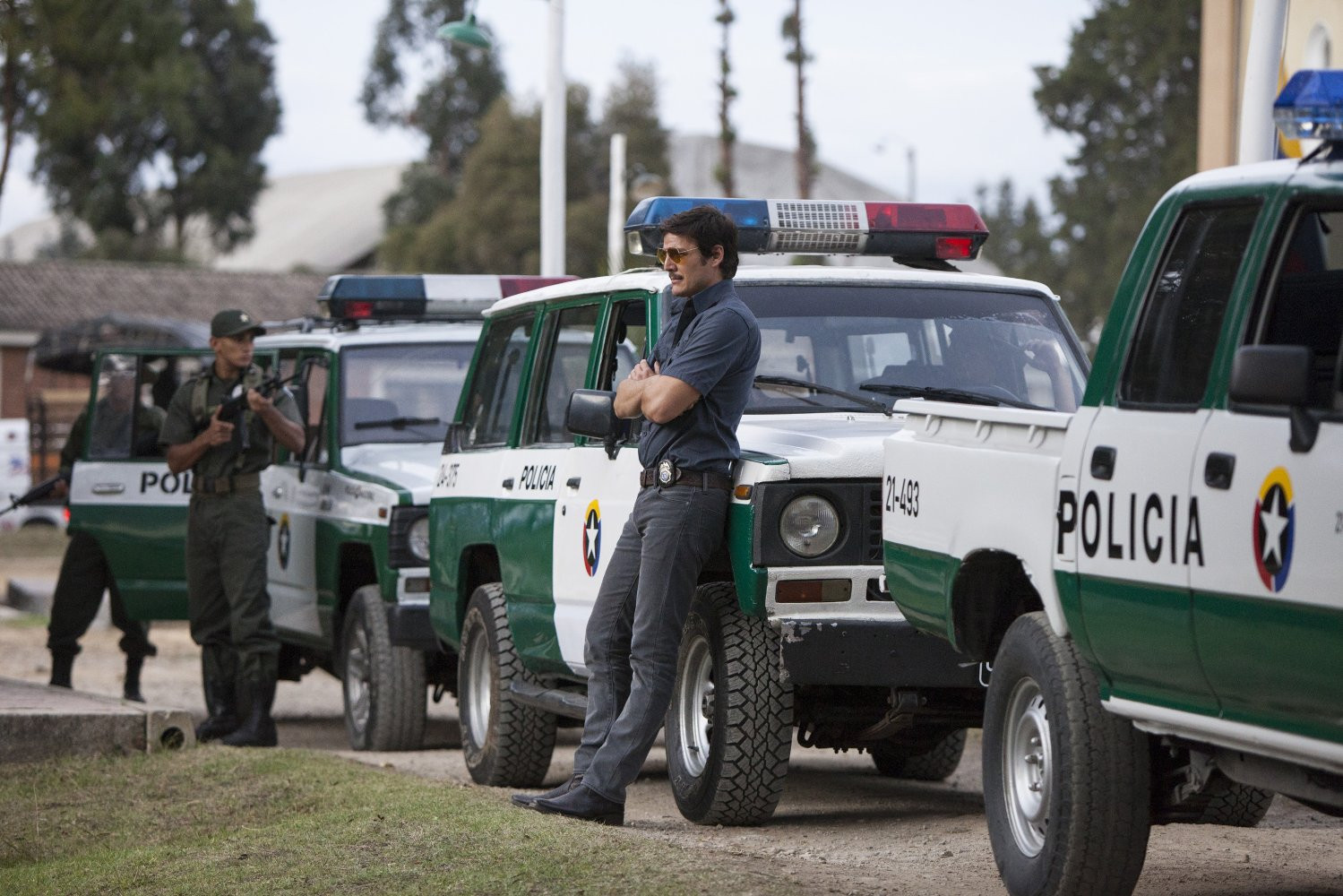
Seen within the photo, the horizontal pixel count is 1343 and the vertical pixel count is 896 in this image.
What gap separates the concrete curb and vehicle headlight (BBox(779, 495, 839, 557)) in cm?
381

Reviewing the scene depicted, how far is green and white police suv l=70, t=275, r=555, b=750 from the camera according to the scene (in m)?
10.6

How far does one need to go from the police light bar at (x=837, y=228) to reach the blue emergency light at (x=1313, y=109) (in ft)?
11.4

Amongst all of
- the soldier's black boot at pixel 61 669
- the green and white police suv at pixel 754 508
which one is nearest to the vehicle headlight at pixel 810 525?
the green and white police suv at pixel 754 508

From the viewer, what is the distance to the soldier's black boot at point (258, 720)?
1032 centimetres

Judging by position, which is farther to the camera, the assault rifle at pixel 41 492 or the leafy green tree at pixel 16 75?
the leafy green tree at pixel 16 75

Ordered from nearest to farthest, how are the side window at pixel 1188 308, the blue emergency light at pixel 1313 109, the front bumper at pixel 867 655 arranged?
the blue emergency light at pixel 1313 109 < the side window at pixel 1188 308 < the front bumper at pixel 867 655

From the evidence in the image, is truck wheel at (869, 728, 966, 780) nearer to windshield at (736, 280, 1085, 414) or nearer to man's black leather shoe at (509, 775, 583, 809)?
windshield at (736, 280, 1085, 414)

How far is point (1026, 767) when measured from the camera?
221 inches

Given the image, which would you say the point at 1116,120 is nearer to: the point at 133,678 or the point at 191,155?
the point at 191,155

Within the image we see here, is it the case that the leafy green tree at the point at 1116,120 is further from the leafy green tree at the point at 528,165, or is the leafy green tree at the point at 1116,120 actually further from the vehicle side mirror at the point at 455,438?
the vehicle side mirror at the point at 455,438

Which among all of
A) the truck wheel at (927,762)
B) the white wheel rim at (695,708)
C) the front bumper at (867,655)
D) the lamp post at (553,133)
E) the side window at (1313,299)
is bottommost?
the truck wheel at (927,762)

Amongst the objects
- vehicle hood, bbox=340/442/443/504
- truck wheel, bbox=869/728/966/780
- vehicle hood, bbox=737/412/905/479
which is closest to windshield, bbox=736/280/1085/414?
vehicle hood, bbox=737/412/905/479

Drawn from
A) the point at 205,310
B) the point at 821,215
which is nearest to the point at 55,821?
the point at 821,215

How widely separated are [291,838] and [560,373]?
264 cm
